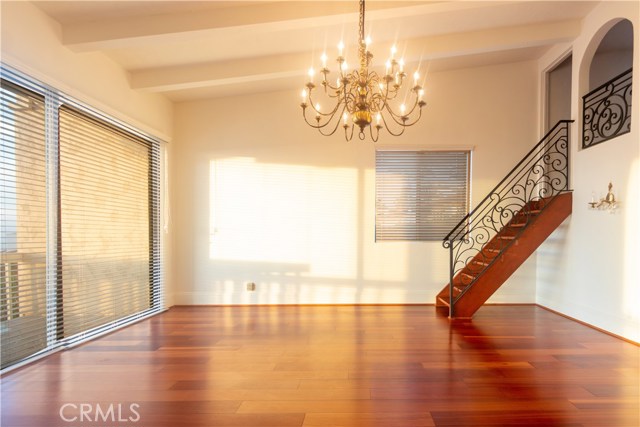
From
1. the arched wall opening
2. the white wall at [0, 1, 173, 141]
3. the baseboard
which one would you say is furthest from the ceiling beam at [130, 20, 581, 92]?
the baseboard

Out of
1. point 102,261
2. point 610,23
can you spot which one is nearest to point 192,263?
point 102,261

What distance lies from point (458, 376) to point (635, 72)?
139 inches

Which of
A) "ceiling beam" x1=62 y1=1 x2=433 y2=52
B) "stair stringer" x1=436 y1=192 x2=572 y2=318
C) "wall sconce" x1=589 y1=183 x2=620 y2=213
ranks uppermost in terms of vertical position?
"ceiling beam" x1=62 y1=1 x2=433 y2=52

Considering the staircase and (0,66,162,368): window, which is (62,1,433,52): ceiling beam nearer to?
(0,66,162,368): window

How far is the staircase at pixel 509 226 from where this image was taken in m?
4.14

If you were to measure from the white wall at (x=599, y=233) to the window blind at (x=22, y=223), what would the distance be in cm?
568

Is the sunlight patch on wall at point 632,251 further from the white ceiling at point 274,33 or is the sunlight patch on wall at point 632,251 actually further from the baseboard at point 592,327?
the white ceiling at point 274,33

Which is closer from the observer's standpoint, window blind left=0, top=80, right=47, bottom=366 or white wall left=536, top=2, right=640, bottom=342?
window blind left=0, top=80, right=47, bottom=366

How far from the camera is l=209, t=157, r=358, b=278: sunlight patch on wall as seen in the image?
5.00 m

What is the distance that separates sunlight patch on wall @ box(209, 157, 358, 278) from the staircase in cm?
153

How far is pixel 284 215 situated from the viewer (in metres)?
5.01

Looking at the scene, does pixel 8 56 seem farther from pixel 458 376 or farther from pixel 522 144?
pixel 522 144

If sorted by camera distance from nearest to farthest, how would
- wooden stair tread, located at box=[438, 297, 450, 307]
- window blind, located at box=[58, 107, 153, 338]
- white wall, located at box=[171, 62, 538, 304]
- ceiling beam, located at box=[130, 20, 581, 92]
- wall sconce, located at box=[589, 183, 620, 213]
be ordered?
1. window blind, located at box=[58, 107, 153, 338]
2. wall sconce, located at box=[589, 183, 620, 213]
3. ceiling beam, located at box=[130, 20, 581, 92]
4. wooden stair tread, located at box=[438, 297, 450, 307]
5. white wall, located at box=[171, 62, 538, 304]

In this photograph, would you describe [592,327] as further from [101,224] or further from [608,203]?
[101,224]
